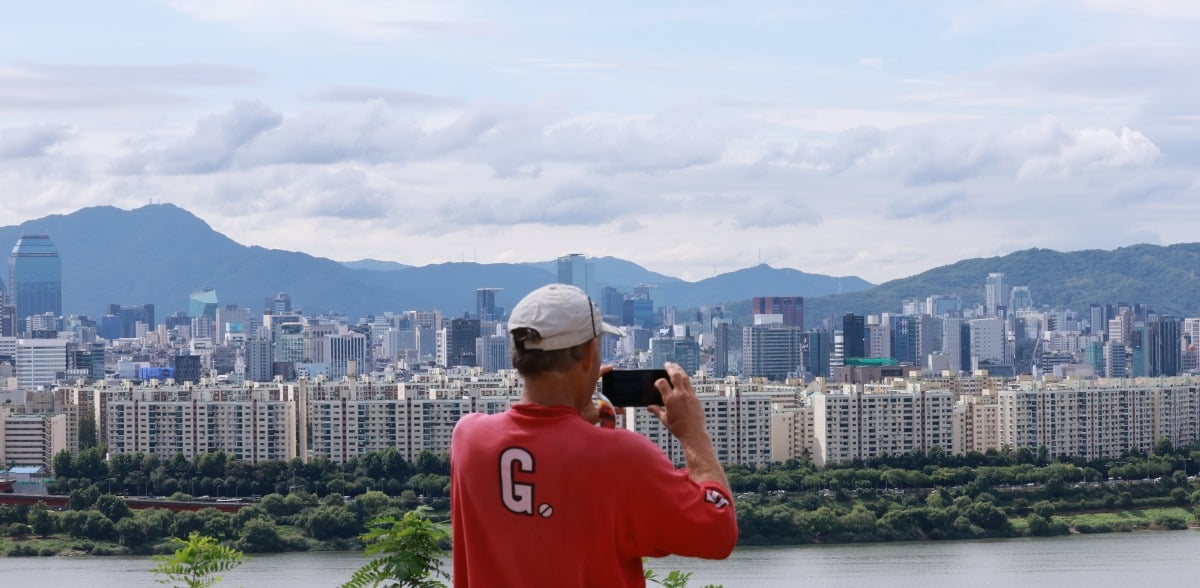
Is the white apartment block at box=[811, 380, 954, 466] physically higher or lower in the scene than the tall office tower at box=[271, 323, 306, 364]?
lower

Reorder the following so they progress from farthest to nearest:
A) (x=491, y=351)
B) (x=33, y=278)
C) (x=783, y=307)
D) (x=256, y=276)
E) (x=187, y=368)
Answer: (x=256, y=276) → (x=33, y=278) → (x=783, y=307) → (x=491, y=351) → (x=187, y=368)

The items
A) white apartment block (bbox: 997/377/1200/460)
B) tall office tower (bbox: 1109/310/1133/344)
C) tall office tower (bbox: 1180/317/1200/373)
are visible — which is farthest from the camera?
tall office tower (bbox: 1109/310/1133/344)

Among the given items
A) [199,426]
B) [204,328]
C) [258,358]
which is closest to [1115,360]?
[258,358]

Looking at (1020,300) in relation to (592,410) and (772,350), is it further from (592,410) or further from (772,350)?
(592,410)

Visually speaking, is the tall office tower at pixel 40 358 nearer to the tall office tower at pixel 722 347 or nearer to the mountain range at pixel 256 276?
the tall office tower at pixel 722 347

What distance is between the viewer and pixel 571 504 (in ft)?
3.13

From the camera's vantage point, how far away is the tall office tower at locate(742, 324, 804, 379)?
38.9 m

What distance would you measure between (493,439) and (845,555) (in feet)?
32.4

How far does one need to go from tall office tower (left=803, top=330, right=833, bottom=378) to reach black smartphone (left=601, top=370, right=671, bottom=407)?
1449 inches

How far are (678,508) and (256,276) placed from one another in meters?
71.5

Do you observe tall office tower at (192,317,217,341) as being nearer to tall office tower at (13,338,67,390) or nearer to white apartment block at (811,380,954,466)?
tall office tower at (13,338,67,390)

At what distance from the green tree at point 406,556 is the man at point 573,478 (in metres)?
0.56

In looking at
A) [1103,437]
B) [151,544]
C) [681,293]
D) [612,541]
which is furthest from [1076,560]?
[681,293]

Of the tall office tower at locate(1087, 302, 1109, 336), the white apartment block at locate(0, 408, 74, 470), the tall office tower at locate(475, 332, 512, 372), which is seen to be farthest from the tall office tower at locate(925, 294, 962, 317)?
the white apartment block at locate(0, 408, 74, 470)
